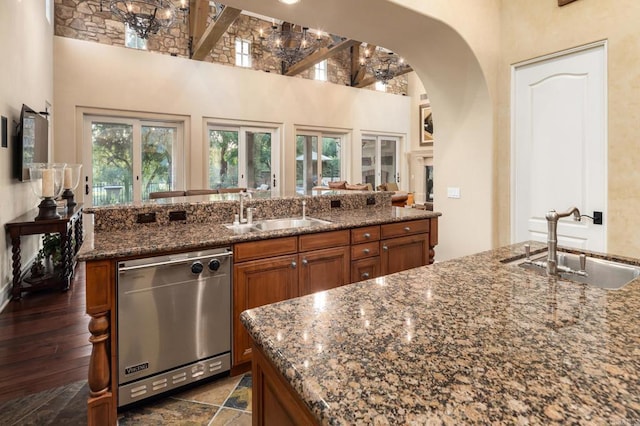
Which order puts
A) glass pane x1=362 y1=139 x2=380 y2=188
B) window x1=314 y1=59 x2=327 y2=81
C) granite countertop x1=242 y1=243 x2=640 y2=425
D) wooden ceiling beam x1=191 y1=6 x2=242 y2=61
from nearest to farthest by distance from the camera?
granite countertop x1=242 y1=243 x2=640 y2=425 < wooden ceiling beam x1=191 y1=6 x2=242 y2=61 < window x1=314 y1=59 x2=327 y2=81 < glass pane x1=362 y1=139 x2=380 y2=188

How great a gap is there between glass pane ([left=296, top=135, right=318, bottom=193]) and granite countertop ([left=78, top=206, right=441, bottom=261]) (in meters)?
5.25

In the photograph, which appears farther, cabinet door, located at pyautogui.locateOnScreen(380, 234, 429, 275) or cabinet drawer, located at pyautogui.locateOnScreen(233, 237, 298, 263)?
cabinet door, located at pyautogui.locateOnScreen(380, 234, 429, 275)

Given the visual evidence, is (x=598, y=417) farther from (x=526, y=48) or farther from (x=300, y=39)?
(x=300, y=39)

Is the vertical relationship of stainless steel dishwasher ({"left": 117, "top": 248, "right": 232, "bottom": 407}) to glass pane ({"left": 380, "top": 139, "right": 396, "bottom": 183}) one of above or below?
below

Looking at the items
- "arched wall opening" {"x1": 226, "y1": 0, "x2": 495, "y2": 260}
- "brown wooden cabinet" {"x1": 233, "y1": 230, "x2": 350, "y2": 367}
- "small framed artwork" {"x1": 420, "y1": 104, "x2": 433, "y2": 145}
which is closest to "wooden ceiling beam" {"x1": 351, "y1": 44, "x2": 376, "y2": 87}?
"small framed artwork" {"x1": 420, "y1": 104, "x2": 433, "y2": 145}

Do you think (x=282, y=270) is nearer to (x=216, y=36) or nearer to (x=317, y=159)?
(x=216, y=36)

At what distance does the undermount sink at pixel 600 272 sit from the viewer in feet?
4.90

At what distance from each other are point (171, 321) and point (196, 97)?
5.43m

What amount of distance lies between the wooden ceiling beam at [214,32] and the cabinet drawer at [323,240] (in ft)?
11.0

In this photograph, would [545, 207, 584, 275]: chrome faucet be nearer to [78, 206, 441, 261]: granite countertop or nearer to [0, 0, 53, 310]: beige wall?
[78, 206, 441, 261]: granite countertop

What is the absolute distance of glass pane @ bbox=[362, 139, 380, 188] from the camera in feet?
29.8

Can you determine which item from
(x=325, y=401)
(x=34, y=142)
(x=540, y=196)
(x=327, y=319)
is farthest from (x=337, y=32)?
(x=34, y=142)

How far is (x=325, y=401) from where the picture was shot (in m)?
0.60

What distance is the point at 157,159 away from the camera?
252 inches
